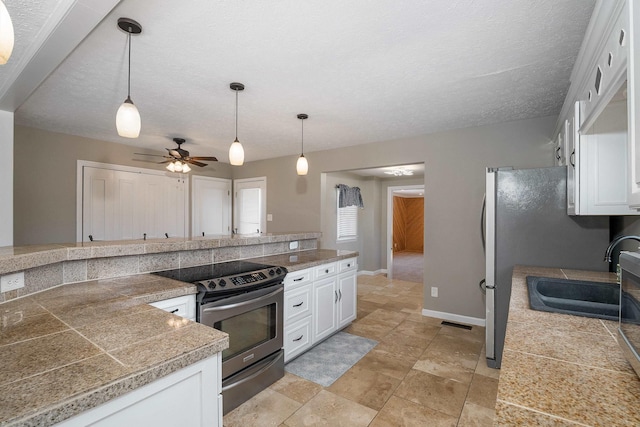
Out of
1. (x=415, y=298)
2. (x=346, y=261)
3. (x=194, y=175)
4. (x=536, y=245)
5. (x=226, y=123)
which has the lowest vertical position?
(x=415, y=298)

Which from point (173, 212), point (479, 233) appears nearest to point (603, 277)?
point (479, 233)

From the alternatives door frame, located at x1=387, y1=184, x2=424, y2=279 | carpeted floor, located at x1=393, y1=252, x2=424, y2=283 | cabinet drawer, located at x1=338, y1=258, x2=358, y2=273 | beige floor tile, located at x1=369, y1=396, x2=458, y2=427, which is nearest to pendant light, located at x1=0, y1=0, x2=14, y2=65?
beige floor tile, located at x1=369, y1=396, x2=458, y2=427

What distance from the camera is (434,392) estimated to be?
219 cm

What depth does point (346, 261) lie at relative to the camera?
10.7 feet

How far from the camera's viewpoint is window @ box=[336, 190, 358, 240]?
19.0ft

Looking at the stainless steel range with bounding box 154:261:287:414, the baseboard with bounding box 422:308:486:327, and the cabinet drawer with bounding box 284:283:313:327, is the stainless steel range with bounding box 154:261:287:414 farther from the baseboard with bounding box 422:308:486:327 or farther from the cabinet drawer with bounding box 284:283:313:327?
the baseboard with bounding box 422:308:486:327

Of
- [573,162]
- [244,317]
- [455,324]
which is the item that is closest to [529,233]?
[573,162]

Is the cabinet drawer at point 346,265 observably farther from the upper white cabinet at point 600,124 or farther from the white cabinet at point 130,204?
the white cabinet at point 130,204

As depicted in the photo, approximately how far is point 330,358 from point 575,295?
192 cm

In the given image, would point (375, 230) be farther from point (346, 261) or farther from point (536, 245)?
point (536, 245)

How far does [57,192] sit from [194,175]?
205 cm

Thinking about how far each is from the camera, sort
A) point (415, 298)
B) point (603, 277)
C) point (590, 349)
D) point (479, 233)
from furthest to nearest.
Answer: point (415, 298), point (479, 233), point (603, 277), point (590, 349)

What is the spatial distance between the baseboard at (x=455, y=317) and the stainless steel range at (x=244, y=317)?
228 cm

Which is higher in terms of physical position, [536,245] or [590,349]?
[536,245]
